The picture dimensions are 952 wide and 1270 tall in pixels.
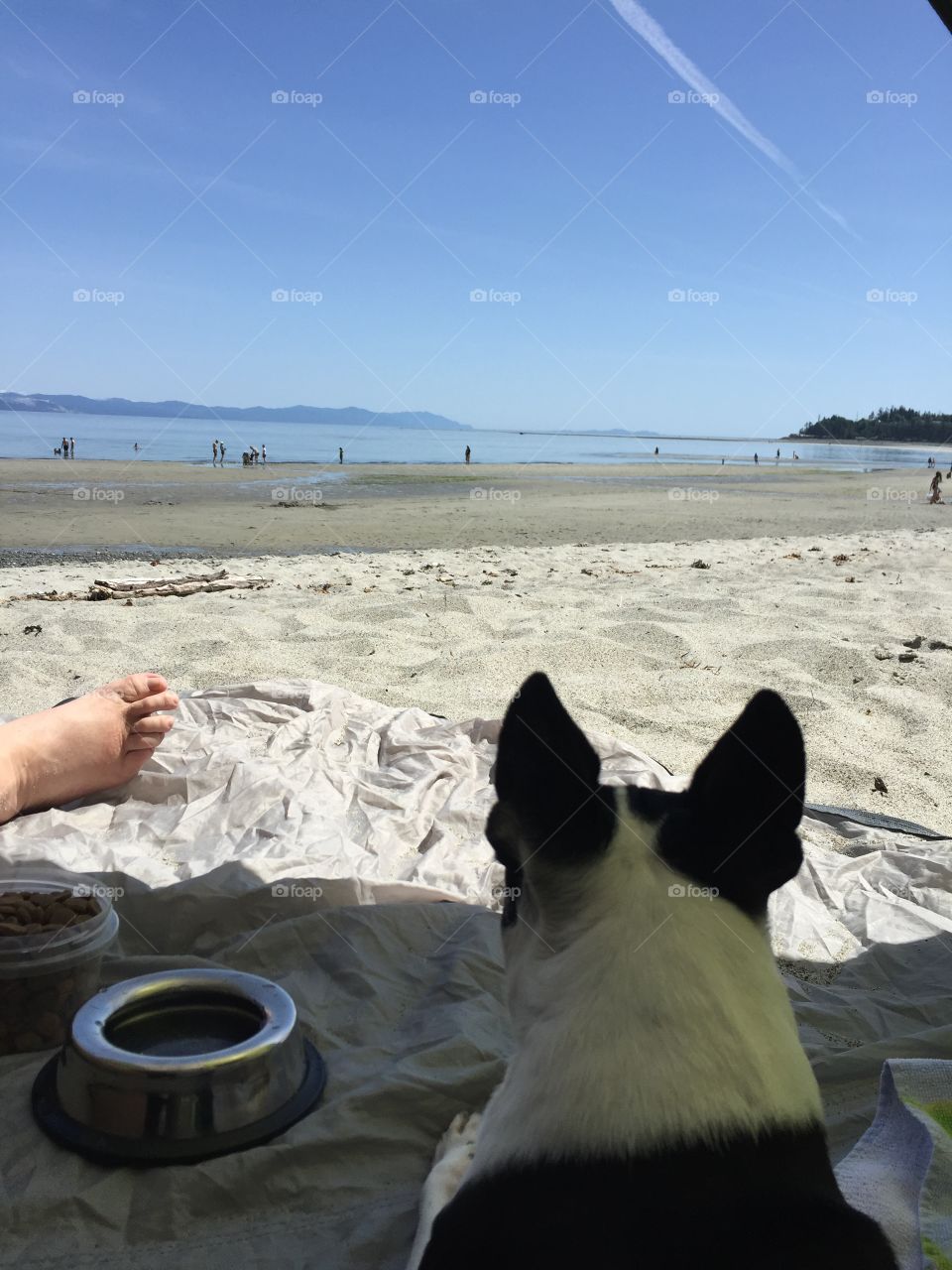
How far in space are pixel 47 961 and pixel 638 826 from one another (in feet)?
5.56

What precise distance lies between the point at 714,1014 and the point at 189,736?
134 inches

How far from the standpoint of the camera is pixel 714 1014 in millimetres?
1371

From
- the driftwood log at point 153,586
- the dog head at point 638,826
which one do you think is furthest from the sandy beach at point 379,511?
the dog head at point 638,826

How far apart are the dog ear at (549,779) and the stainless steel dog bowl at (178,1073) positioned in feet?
3.60

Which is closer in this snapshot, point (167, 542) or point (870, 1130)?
point (870, 1130)

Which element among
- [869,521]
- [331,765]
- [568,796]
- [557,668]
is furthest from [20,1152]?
[869,521]

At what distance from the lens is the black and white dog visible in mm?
1300

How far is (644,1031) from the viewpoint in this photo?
1.36 metres

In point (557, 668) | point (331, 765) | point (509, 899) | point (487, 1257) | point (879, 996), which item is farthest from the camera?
point (557, 668)

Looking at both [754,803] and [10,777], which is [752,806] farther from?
[10,777]

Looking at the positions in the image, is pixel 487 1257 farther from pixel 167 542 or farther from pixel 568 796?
pixel 167 542

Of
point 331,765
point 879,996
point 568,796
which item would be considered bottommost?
point 879,996

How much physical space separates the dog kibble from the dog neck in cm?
147

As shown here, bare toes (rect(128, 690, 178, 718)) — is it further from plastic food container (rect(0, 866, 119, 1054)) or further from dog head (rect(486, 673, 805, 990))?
dog head (rect(486, 673, 805, 990))
